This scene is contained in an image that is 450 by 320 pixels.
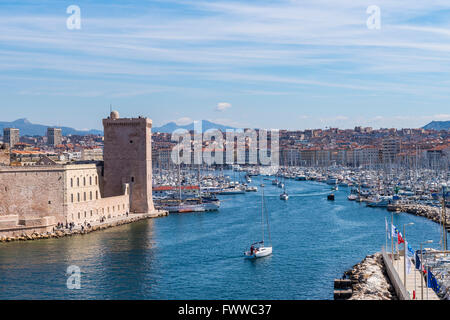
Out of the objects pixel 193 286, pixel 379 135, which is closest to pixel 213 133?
pixel 379 135

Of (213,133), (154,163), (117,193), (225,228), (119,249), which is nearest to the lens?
(119,249)

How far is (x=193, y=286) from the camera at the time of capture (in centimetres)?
1675

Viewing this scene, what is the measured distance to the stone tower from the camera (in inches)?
1315

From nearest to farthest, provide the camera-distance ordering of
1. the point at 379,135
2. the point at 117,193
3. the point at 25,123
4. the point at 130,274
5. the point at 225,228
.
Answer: the point at 130,274 → the point at 225,228 → the point at 117,193 → the point at 379,135 → the point at 25,123

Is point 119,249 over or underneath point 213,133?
underneath

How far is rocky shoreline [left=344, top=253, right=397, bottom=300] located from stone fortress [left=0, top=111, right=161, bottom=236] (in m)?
14.9

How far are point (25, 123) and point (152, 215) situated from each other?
588 feet

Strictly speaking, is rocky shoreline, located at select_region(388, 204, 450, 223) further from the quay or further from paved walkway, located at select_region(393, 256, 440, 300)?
paved walkway, located at select_region(393, 256, 440, 300)

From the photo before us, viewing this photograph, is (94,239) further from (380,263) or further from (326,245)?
(380,263)

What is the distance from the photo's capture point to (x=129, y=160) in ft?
110

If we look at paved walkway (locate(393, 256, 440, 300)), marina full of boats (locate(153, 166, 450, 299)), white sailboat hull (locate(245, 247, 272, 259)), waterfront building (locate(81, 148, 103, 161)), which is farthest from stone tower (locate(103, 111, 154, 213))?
waterfront building (locate(81, 148, 103, 161))

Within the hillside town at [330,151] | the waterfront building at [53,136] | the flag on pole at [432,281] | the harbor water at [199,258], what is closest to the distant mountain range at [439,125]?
the hillside town at [330,151]

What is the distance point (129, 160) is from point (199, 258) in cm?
1391

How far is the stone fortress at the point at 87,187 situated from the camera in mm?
26062
